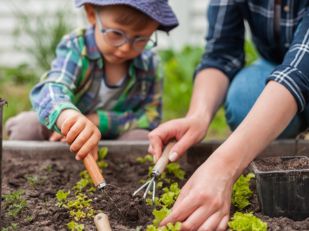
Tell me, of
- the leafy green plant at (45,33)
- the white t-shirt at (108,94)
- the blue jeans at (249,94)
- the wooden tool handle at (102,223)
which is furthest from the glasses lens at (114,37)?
the leafy green plant at (45,33)

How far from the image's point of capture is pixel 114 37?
2.89 meters

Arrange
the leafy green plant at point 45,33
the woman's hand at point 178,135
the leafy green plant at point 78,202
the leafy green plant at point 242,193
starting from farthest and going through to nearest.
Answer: the leafy green plant at point 45,33 < the woman's hand at point 178,135 < the leafy green plant at point 242,193 < the leafy green plant at point 78,202

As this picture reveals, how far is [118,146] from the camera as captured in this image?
3105mm

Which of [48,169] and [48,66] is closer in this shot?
[48,169]

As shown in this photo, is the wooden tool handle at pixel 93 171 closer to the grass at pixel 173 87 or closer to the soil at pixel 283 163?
the soil at pixel 283 163

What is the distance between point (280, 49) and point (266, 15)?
0.26 metres

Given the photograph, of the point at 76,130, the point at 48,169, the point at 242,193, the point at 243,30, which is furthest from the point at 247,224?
the point at 243,30

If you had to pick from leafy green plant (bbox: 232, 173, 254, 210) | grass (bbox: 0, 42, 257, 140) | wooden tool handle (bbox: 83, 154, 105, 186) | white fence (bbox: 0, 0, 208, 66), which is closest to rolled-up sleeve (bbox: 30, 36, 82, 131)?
wooden tool handle (bbox: 83, 154, 105, 186)

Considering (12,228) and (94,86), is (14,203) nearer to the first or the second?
(12,228)

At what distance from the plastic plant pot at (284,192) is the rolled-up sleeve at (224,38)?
1.07m

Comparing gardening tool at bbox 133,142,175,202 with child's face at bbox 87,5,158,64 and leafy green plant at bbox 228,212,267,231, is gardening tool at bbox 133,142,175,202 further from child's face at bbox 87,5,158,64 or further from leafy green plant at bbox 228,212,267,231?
child's face at bbox 87,5,158,64

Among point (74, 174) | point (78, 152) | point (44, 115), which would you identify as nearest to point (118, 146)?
point (74, 174)

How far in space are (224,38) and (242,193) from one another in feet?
3.45

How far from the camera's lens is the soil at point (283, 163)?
221cm
